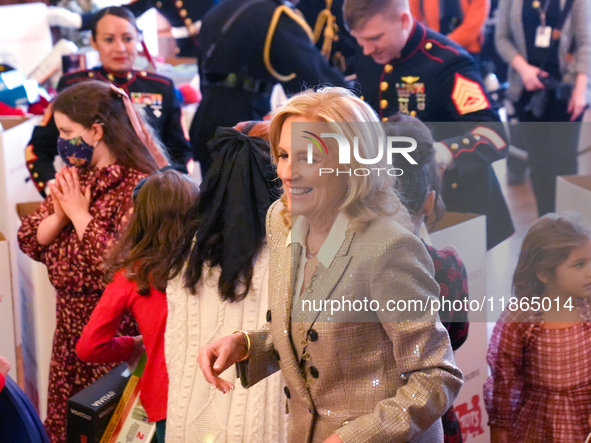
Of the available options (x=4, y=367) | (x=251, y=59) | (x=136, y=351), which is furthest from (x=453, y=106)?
(x=4, y=367)

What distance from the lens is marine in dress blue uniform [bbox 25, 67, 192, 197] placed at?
3.12 metres

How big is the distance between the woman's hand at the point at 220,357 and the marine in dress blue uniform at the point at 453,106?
79cm

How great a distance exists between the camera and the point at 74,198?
225 cm

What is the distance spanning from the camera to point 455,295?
1.66 metres

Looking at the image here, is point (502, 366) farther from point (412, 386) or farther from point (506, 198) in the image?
point (412, 386)

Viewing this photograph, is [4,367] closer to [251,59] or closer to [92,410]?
[92,410]

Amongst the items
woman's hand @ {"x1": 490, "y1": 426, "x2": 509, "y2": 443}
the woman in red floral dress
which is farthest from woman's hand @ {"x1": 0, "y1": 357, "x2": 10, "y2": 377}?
woman's hand @ {"x1": 490, "y1": 426, "x2": 509, "y2": 443}

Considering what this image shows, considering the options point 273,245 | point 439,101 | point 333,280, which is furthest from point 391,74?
point 333,280

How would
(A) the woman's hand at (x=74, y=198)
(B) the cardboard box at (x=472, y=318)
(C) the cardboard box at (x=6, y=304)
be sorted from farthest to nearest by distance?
(C) the cardboard box at (x=6, y=304)
(A) the woman's hand at (x=74, y=198)
(B) the cardboard box at (x=472, y=318)

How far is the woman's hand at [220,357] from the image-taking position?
1.18 meters

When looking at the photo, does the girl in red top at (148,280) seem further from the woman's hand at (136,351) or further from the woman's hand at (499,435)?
the woman's hand at (499,435)

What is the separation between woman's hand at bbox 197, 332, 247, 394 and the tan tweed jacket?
3 centimetres

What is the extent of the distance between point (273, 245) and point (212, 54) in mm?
1501

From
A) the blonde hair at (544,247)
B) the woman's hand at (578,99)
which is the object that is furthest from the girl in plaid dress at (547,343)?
the woman's hand at (578,99)
